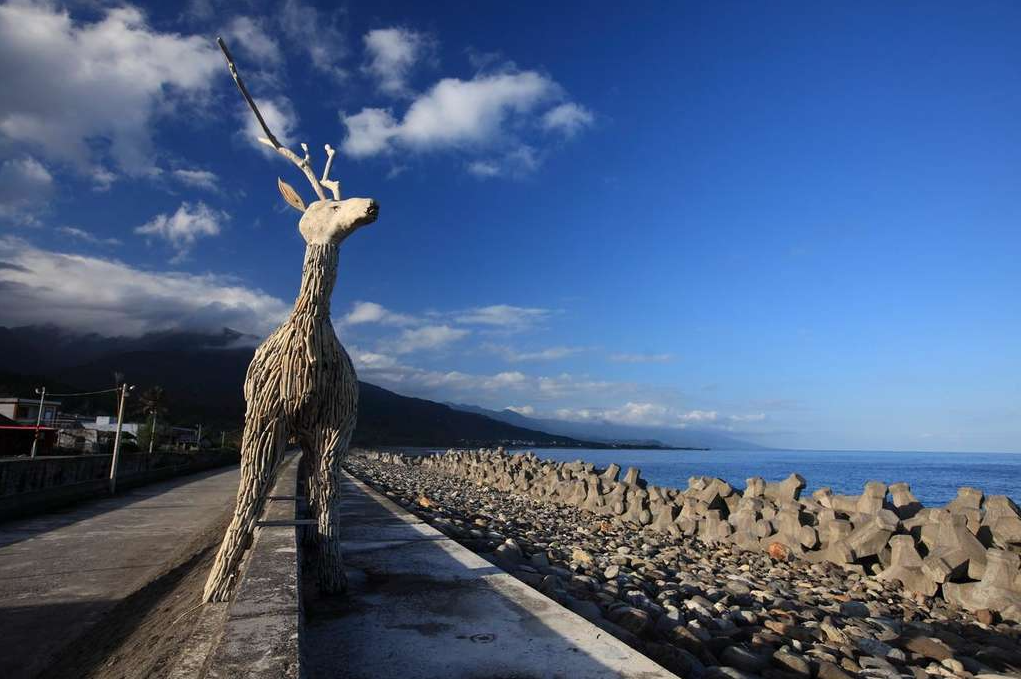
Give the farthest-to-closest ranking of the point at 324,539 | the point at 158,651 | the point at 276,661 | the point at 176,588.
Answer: the point at 176,588
the point at 324,539
the point at 158,651
the point at 276,661

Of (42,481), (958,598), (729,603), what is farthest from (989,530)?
(42,481)

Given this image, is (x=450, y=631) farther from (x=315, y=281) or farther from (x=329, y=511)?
(x=315, y=281)

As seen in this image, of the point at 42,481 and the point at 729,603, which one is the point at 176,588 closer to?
the point at 729,603

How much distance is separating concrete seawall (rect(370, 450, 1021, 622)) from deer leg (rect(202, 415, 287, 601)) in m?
7.24

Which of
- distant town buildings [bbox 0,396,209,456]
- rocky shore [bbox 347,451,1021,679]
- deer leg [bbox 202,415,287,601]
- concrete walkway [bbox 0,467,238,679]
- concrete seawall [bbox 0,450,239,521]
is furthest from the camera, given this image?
distant town buildings [bbox 0,396,209,456]

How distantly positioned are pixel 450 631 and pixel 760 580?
17.8ft

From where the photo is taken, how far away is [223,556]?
12.4ft

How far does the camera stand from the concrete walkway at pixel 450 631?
2865 mm

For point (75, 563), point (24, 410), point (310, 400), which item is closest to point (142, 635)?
point (310, 400)

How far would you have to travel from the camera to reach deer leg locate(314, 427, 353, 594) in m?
4.08

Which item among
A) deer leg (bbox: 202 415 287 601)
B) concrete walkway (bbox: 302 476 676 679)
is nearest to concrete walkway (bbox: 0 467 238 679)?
deer leg (bbox: 202 415 287 601)

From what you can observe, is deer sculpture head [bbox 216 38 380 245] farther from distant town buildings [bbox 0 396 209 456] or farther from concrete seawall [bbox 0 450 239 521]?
distant town buildings [bbox 0 396 209 456]

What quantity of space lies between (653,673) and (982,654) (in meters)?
3.91

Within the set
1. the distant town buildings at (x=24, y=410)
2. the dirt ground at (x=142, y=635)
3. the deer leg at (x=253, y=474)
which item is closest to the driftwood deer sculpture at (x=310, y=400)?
the deer leg at (x=253, y=474)
